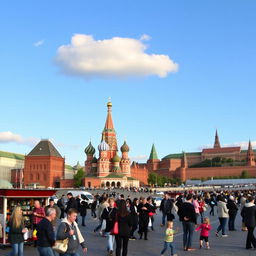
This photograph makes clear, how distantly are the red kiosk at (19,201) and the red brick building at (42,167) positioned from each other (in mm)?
96224

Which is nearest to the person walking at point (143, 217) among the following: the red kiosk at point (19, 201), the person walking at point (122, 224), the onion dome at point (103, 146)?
the red kiosk at point (19, 201)

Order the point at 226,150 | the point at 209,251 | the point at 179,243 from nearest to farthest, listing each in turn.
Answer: the point at 209,251, the point at 179,243, the point at 226,150

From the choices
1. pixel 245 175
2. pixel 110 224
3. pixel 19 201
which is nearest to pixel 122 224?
pixel 110 224

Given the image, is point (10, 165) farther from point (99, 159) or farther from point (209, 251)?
point (209, 251)

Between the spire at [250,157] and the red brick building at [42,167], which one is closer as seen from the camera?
the red brick building at [42,167]

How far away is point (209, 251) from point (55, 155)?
10210cm

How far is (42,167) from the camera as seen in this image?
108500 millimetres

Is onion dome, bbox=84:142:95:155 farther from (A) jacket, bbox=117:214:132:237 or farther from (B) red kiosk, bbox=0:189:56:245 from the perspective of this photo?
(A) jacket, bbox=117:214:132:237

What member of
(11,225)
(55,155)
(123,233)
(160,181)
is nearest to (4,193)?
(11,225)

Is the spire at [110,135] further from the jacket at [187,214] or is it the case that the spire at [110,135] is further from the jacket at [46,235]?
the jacket at [46,235]

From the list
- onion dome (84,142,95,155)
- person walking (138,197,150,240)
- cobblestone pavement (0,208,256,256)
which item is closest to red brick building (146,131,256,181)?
onion dome (84,142,95,155)

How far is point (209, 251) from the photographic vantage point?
11.8m

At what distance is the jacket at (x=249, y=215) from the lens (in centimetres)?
1188

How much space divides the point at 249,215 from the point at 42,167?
99469 millimetres
